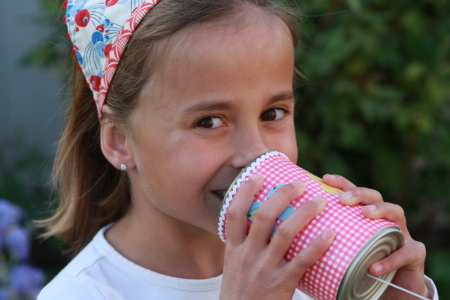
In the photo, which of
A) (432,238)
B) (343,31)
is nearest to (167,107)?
(343,31)

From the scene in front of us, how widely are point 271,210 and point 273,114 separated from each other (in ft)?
1.36


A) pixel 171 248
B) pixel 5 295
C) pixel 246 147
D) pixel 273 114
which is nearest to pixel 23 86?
pixel 5 295

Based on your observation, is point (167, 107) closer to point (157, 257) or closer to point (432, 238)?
point (157, 257)

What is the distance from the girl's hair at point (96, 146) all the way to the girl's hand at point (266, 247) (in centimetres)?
49

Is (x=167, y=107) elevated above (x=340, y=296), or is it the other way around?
(x=167, y=107)

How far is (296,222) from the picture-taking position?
1.37 m

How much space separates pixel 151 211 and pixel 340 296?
753 mm

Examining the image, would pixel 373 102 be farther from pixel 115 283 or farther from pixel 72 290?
pixel 72 290

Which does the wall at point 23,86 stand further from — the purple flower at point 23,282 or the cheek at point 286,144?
the cheek at point 286,144

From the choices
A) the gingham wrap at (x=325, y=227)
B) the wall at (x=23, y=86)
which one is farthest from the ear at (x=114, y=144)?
the wall at (x=23, y=86)

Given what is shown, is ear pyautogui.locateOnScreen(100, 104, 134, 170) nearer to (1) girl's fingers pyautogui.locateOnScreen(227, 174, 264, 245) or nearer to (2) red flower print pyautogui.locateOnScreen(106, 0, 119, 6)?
(2) red flower print pyautogui.locateOnScreen(106, 0, 119, 6)

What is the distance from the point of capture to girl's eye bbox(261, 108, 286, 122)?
1742mm

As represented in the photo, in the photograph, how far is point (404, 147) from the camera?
3332 mm

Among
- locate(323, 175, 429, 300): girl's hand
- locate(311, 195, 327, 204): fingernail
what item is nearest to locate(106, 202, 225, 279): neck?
locate(323, 175, 429, 300): girl's hand
